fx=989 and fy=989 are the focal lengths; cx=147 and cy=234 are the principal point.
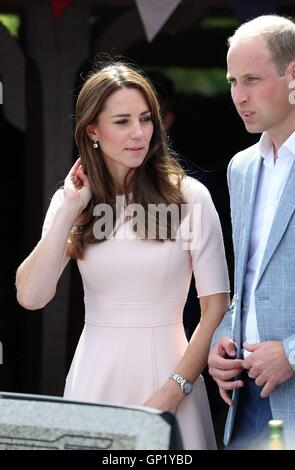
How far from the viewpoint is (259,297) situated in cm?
255

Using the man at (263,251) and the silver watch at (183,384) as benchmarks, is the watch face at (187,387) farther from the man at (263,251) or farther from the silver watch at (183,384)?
the man at (263,251)

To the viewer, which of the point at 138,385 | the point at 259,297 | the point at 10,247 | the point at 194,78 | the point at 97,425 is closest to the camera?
the point at 97,425

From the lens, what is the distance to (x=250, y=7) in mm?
4781

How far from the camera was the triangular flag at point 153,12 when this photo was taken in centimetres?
457

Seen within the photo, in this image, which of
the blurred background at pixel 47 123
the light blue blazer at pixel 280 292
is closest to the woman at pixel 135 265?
the light blue blazer at pixel 280 292

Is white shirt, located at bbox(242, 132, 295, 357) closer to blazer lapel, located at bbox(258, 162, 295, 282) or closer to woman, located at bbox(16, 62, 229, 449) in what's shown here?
blazer lapel, located at bbox(258, 162, 295, 282)

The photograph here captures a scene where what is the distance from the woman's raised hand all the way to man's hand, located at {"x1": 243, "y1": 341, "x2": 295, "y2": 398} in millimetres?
741

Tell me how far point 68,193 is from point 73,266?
8.55 ft

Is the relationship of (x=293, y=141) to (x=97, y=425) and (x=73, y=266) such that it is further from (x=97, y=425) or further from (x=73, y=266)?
(x=73, y=266)

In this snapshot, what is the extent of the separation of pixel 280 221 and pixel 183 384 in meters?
0.61

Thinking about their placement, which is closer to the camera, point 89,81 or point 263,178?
point 263,178

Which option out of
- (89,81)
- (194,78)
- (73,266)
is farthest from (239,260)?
(194,78)

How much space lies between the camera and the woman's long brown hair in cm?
293

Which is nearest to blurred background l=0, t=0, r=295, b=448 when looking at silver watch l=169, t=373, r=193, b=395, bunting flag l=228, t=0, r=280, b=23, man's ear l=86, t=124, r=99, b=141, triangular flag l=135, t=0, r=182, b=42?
bunting flag l=228, t=0, r=280, b=23
